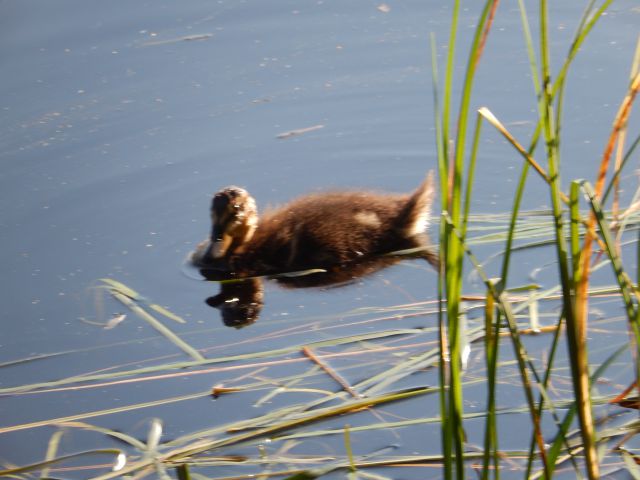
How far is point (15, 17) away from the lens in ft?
15.4

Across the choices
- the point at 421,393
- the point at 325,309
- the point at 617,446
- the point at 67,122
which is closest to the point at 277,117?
the point at 67,122

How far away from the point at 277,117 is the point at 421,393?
176 centimetres

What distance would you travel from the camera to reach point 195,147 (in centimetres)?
393

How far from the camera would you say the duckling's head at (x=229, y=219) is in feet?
11.0

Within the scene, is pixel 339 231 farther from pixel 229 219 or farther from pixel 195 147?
pixel 195 147

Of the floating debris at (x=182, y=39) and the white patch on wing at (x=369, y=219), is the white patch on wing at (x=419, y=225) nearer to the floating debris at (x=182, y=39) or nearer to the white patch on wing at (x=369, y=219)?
the white patch on wing at (x=369, y=219)

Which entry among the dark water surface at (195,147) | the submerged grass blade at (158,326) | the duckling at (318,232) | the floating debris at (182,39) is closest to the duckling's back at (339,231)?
the duckling at (318,232)

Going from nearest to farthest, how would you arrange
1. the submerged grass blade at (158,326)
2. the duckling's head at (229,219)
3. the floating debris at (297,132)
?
the submerged grass blade at (158,326), the duckling's head at (229,219), the floating debris at (297,132)

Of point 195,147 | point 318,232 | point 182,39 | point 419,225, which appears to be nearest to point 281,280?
point 318,232

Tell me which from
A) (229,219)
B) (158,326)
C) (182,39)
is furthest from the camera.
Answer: (182,39)

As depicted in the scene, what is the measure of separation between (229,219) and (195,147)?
26.8 inches

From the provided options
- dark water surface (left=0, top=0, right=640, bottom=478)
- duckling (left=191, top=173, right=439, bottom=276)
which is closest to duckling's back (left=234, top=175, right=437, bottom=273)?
duckling (left=191, top=173, right=439, bottom=276)

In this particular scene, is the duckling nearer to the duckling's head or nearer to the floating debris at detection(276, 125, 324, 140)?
the duckling's head

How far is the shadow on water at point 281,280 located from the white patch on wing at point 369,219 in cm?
10
